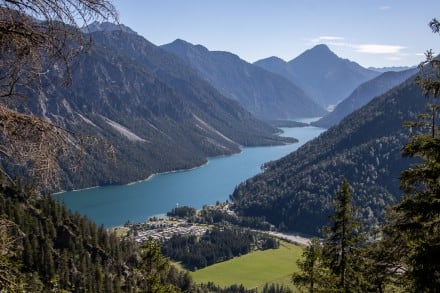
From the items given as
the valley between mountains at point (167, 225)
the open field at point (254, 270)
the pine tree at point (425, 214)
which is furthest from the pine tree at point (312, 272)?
the open field at point (254, 270)

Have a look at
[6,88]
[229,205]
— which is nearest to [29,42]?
[6,88]

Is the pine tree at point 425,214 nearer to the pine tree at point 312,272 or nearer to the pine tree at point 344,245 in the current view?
the pine tree at point 344,245

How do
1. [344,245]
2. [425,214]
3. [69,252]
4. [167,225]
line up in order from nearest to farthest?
[425,214] < [344,245] < [69,252] < [167,225]

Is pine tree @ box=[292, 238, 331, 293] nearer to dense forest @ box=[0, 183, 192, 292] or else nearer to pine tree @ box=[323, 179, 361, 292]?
pine tree @ box=[323, 179, 361, 292]

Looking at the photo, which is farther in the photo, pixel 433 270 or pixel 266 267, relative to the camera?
pixel 266 267

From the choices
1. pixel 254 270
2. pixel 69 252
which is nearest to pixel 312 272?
pixel 69 252

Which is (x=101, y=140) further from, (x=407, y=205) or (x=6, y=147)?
(x=407, y=205)

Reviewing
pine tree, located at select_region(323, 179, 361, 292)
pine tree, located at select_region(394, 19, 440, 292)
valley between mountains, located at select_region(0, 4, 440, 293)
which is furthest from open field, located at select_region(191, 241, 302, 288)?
pine tree, located at select_region(394, 19, 440, 292)

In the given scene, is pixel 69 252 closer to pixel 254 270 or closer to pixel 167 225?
pixel 254 270
